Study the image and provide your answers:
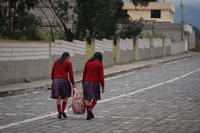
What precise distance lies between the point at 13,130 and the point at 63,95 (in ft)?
7.60

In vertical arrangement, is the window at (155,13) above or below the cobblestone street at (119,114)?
above

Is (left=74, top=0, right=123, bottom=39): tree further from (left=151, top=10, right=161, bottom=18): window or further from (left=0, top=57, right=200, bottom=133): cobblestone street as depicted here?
(left=151, top=10, right=161, bottom=18): window

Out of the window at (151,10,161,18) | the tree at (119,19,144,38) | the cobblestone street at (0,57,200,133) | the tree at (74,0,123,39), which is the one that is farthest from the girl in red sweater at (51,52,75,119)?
the window at (151,10,161,18)

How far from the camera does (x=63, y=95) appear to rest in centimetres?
1177

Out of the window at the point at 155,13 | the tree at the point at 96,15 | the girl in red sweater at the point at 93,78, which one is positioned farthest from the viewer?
the window at the point at 155,13

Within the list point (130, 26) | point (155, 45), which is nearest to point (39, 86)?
point (155, 45)

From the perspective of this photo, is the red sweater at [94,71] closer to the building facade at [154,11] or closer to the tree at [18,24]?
the tree at [18,24]

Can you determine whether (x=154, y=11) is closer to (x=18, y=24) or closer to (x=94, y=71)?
(x=18, y=24)

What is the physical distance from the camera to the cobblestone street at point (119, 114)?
32.7 ft

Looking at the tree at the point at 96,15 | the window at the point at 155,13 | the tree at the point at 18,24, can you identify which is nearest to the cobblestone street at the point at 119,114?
the tree at the point at 18,24

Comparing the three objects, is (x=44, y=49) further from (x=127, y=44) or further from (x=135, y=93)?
(x=127, y=44)

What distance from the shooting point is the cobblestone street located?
9.96m

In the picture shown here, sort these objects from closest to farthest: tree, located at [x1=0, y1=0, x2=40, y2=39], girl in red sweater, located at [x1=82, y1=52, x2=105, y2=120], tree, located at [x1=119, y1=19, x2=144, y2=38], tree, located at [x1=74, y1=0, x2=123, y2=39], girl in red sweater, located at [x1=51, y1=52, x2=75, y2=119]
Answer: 1. girl in red sweater, located at [x1=82, y1=52, x2=105, y2=120]
2. girl in red sweater, located at [x1=51, y1=52, x2=75, y2=119]
3. tree, located at [x1=0, y1=0, x2=40, y2=39]
4. tree, located at [x1=74, y1=0, x2=123, y2=39]
5. tree, located at [x1=119, y1=19, x2=144, y2=38]

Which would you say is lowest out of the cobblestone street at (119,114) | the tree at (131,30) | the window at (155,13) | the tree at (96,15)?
the cobblestone street at (119,114)
